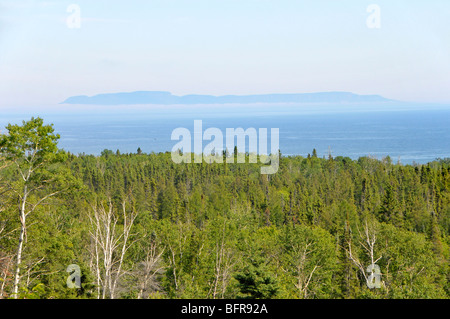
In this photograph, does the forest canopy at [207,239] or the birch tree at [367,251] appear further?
the birch tree at [367,251]

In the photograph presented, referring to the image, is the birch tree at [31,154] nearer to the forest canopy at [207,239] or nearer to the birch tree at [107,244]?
the forest canopy at [207,239]

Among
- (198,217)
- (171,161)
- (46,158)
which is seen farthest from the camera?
(171,161)

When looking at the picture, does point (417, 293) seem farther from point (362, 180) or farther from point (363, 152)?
point (363, 152)

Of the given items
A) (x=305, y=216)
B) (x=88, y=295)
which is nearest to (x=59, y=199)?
(x=88, y=295)

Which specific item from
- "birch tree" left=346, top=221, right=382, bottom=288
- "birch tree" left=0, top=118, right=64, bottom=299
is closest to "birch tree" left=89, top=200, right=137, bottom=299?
"birch tree" left=0, top=118, right=64, bottom=299

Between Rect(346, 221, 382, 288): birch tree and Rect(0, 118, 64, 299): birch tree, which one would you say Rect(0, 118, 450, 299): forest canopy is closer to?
Rect(0, 118, 64, 299): birch tree

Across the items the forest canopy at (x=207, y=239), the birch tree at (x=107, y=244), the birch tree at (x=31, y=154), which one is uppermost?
the birch tree at (x=31, y=154)

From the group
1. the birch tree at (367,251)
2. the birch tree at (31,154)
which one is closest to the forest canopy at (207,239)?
the birch tree at (31,154)

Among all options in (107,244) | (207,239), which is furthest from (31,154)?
(207,239)

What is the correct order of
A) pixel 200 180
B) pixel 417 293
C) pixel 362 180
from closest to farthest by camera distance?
pixel 417 293 < pixel 362 180 < pixel 200 180
